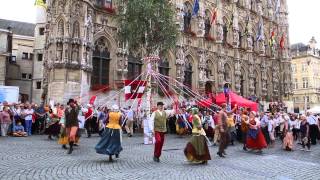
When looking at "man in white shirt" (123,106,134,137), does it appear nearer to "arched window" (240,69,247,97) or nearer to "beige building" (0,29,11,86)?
"beige building" (0,29,11,86)

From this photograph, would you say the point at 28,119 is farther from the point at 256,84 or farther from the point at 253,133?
the point at 256,84

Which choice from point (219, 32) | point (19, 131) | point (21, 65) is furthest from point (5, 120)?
point (21, 65)

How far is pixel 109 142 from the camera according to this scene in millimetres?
9562

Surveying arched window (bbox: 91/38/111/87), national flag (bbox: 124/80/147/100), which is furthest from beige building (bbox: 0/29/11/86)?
national flag (bbox: 124/80/147/100)

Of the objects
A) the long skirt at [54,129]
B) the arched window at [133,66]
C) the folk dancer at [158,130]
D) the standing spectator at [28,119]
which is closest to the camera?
the folk dancer at [158,130]

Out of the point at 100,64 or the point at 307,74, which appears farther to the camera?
the point at 307,74

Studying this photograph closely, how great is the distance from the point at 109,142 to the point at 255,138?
6.20 metres

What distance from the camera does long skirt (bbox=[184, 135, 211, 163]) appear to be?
31.8ft

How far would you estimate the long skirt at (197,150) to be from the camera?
31.8 feet

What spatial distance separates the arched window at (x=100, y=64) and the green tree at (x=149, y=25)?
4.19m

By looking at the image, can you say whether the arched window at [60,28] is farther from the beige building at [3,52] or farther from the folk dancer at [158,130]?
the beige building at [3,52]

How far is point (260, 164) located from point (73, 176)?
Answer: 219 inches

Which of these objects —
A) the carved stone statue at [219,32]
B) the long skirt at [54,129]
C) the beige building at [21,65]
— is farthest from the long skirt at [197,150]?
the beige building at [21,65]

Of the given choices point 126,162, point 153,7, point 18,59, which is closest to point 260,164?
point 126,162
